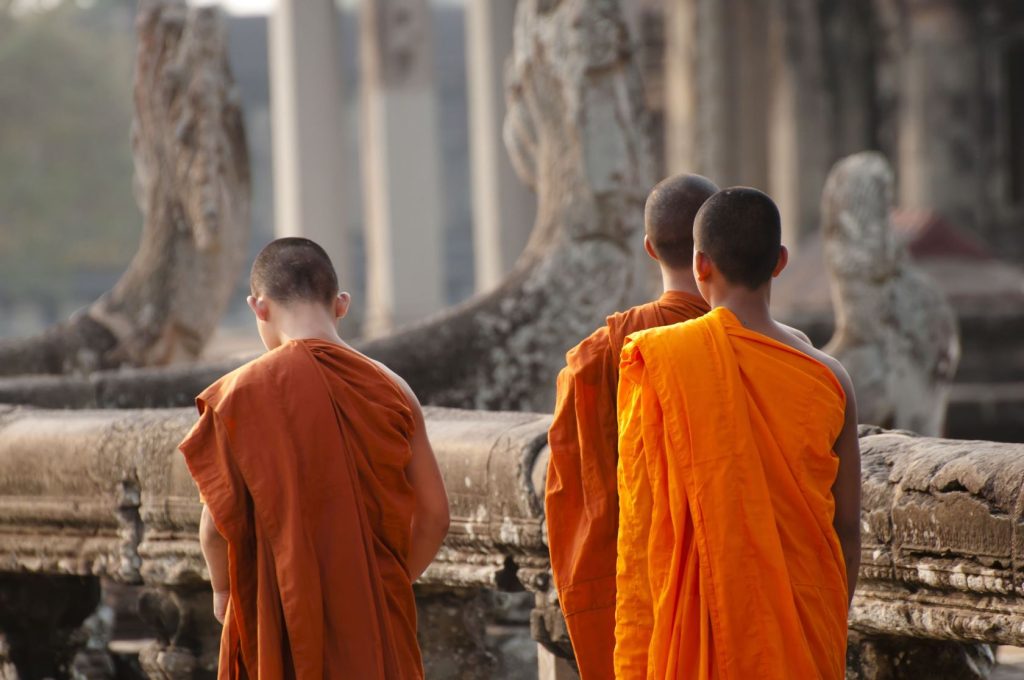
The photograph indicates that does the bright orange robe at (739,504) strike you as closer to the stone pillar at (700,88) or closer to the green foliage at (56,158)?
the stone pillar at (700,88)

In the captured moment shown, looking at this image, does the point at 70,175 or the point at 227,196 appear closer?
the point at 227,196

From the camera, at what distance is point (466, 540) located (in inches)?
154

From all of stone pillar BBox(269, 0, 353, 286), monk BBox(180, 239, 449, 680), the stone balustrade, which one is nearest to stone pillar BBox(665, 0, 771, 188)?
stone pillar BBox(269, 0, 353, 286)

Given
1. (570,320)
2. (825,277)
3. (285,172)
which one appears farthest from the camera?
(285,172)

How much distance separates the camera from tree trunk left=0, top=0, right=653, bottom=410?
561 cm

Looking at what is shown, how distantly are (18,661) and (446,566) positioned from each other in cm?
150

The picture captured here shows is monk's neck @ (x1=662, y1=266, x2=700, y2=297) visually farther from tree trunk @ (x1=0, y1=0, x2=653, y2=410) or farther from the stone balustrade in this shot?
tree trunk @ (x1=0, y1=0, x2=653, y2=410)

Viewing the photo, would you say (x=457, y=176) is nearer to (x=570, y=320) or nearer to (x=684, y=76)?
(x=684, y=76)

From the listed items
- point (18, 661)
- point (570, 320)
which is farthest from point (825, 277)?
point (18, 661)

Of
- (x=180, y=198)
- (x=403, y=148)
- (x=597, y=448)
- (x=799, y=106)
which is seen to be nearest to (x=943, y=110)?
(x=799, y=106)

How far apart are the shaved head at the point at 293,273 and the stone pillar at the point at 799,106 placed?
526 inches

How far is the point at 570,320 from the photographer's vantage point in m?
5.60

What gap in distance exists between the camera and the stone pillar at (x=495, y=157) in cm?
1567

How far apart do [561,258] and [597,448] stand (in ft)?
7.48
